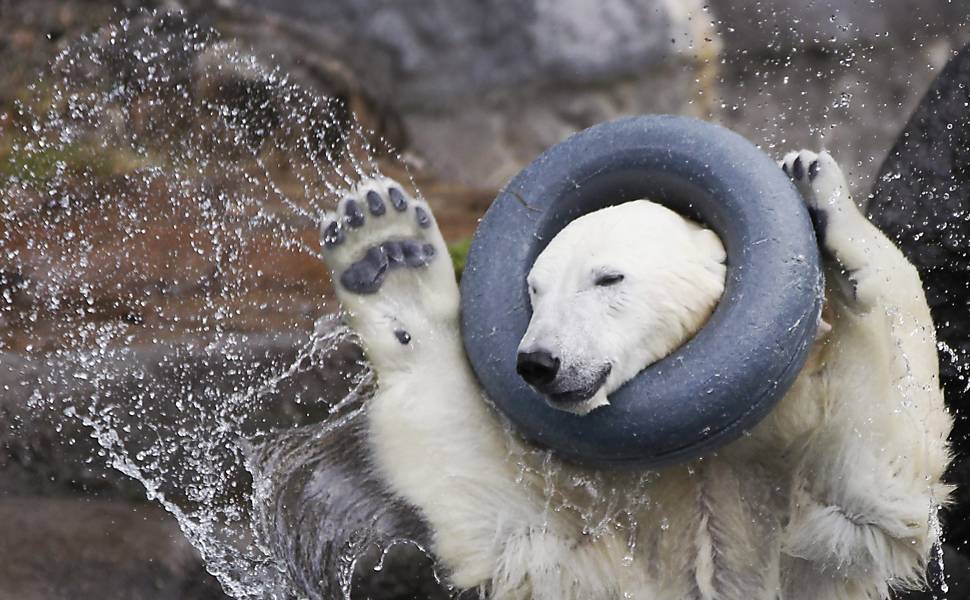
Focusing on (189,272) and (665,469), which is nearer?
(665,469)

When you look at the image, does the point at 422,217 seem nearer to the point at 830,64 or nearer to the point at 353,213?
the point at 353,213

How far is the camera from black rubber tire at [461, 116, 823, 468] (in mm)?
2387

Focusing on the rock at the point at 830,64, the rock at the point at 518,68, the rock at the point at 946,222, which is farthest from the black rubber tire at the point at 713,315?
the rock at the point at 830,64

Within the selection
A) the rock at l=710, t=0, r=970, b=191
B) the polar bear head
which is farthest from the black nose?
the rock at l=710, t=0, r=970, b=191

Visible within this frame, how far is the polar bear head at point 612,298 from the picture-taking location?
2.25 metres

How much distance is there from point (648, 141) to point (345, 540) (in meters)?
1.22

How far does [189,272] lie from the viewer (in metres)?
4.65

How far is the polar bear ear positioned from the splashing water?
94 centimetres

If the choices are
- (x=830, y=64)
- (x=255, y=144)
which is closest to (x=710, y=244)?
(x=255, y=144)

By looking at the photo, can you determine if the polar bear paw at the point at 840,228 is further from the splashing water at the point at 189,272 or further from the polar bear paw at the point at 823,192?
the splashing water at the point at 189,272

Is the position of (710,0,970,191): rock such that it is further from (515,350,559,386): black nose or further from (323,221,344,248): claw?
(515,350,559,386): black nose

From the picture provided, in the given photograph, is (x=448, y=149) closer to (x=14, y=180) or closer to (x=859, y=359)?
(x=14, y=180)

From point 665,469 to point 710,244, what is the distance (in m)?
0.52

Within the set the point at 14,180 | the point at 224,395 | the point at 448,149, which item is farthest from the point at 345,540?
the point at 448,149
